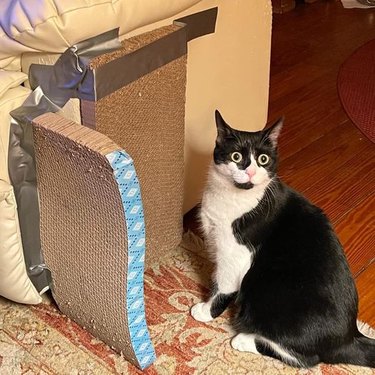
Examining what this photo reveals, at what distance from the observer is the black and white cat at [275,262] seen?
1.24 m

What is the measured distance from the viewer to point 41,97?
3.80 feet

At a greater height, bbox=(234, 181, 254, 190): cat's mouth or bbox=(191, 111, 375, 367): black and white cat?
bbox=(234, 181, 254, 190): cat's mouth

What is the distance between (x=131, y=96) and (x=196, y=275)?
50cm

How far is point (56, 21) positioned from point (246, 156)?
44cm

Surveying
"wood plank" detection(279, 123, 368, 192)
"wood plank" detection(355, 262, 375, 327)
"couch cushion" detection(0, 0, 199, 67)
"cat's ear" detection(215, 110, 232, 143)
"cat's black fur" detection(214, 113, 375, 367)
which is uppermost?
"couch cushion" detection(0, 0, 199, 67)

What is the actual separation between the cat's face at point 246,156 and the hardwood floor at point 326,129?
42 centimetres

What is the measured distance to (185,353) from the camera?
134cm

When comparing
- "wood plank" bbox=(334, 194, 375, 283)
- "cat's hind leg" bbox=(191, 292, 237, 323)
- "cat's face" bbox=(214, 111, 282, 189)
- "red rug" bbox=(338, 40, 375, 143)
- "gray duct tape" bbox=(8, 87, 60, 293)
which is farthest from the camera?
"red rug" bbox=(338, 40, 375, 143)

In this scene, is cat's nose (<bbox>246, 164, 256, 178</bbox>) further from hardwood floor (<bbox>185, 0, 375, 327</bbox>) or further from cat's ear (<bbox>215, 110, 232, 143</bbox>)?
hardwood floor (<bbox>185, 0, 375, 327</bbox>)

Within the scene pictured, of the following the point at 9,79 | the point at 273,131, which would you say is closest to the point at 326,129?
the point at 273,131

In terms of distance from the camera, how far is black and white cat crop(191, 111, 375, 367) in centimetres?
124

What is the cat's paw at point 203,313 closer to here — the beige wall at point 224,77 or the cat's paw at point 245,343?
the cat's paw at point 245,343

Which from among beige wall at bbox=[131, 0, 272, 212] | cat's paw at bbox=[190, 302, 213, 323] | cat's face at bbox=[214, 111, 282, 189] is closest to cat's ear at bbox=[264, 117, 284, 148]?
cat's face at bbox=[214, 111, 282, 189]

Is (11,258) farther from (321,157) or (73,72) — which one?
(321,157)
